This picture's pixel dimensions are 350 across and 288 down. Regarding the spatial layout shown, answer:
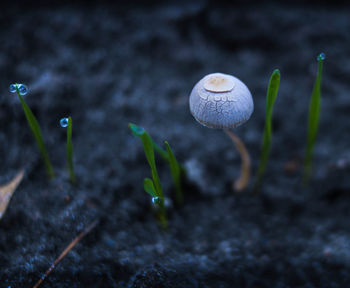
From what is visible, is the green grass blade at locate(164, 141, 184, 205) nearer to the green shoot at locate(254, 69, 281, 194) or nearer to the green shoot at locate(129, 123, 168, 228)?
the green shoot at locate(129, 123, 168, 228)

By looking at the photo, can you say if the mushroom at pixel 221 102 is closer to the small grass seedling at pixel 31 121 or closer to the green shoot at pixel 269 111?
the green shoot at pixel 269 111

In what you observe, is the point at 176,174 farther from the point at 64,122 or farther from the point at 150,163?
the point at 64,122

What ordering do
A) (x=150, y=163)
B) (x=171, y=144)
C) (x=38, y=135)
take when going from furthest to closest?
(x=171, y=144)
(x=38, y=135)
(x=150, y=163)

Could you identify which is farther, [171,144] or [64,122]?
[171,144]

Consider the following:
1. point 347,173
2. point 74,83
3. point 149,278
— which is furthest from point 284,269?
point 74,83

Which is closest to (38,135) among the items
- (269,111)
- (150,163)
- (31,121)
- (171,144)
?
(31,121)

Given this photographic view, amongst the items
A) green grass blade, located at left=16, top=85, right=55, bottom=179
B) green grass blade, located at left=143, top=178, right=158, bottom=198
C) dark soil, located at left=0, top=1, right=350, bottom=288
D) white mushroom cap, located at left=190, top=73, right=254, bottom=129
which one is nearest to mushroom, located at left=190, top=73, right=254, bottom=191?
white mushroom cap, located at left=190, top=73, right=254, bottom=129

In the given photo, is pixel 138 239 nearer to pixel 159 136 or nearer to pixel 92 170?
pixel 92 170
